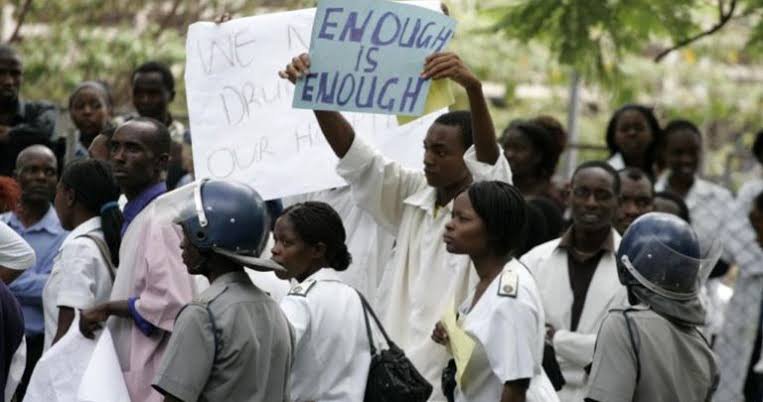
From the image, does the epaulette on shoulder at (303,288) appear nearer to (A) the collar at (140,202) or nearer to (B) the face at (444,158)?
(A) the collar at (140,202)

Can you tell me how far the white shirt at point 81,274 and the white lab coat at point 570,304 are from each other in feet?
7.34

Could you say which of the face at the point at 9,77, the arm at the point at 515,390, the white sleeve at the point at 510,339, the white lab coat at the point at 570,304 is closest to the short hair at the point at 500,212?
the white sleeve at the point at 510,339

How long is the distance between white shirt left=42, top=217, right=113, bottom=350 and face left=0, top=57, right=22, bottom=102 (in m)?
2.73

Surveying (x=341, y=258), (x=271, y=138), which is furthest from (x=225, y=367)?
(x=271, y=138)

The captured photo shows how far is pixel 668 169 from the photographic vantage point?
1160 cm

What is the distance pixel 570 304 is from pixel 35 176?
307cm

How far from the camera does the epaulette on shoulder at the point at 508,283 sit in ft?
21.6

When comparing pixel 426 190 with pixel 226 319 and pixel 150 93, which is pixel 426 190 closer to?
pixel 226 319

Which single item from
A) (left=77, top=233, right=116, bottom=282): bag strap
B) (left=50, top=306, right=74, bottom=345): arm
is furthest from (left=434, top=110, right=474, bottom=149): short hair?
(left=50, top=306, right=74, bottom=345): arm

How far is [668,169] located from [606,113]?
577 inches

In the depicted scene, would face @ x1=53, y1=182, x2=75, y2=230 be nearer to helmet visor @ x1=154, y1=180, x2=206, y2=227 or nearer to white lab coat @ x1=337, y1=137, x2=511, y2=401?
helmet visor @ x1=154, y1=180, x2=206, y2=227

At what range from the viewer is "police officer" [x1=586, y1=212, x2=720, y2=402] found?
648 centimetres

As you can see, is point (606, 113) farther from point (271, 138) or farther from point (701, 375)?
point (701, 375)

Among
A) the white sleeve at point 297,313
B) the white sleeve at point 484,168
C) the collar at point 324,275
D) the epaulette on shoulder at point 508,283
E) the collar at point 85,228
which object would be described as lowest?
the white sleeve at point 297,313
